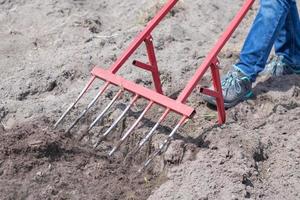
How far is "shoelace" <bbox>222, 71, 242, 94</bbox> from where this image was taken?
14.4 ft

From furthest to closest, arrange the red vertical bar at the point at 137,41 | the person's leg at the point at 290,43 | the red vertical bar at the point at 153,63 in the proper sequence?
the person's leg at the point at 290,43
the red vertical bar at the point at 153,63
the red vertical bar at the point at 137,41

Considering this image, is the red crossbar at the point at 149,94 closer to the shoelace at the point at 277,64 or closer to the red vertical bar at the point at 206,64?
the red vertical bar at the point at 206,64

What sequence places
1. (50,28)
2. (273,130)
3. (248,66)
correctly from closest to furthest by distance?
(273,130)
(248,66)
(50,28)

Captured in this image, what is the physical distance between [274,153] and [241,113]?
515mm

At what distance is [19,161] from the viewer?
12.3 ft

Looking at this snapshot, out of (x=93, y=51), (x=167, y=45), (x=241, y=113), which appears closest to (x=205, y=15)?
(x=167, y=45)

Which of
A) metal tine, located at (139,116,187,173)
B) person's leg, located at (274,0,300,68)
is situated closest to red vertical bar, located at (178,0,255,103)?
metal tine, located at (139,116,187,173)

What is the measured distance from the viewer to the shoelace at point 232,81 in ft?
14.4

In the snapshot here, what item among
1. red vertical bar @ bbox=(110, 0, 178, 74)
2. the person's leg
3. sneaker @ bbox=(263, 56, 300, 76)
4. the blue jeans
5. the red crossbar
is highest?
red vertical bar @ bbox=(110, 0, 178, 74)

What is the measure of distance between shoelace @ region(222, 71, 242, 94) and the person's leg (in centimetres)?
54

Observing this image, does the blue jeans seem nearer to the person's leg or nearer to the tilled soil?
the person's leg

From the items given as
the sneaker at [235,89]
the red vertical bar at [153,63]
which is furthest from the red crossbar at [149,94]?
the sneaker at [235,89]

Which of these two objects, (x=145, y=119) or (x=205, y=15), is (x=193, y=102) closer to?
(x=145, y=119)

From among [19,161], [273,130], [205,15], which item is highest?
[19,161]
